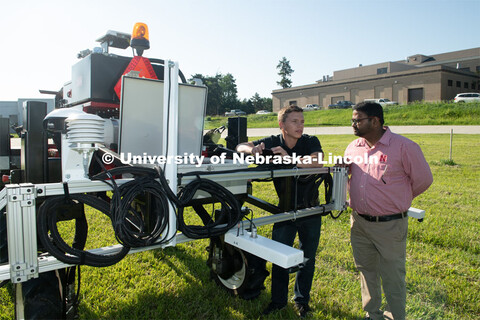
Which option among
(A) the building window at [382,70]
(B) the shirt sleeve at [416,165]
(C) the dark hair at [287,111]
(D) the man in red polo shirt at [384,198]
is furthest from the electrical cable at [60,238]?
(A) the building window at [382,70]

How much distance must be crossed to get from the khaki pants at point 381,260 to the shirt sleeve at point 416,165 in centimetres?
38

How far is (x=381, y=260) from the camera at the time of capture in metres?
3.11

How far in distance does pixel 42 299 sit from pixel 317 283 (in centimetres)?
274

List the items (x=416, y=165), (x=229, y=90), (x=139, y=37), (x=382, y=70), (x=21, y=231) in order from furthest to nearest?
1. (x=229, y=90)
2. (x=382, y=70)
3. (x=416, y=165)
4. (x=139, y=37)
5. (x=21, y=231)

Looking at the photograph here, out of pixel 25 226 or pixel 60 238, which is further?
pixel 60 238

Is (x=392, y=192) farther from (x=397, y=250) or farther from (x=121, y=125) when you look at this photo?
(x=121, y=125)

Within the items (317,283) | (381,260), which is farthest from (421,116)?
(381,260)

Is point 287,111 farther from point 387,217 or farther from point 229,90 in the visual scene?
point 229,90

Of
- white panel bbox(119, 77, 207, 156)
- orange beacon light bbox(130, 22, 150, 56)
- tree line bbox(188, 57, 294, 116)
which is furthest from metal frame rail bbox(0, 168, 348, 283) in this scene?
tree line bbox(188, 57, 294, 116)

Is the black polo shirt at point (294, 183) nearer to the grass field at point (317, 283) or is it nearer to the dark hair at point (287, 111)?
the dark hair at point (287, 111)

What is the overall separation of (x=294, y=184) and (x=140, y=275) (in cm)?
215

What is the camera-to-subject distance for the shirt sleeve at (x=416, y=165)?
9.74 ft

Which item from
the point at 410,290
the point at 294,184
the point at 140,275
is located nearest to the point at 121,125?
the point at 294,184

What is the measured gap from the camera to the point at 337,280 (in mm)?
3848
